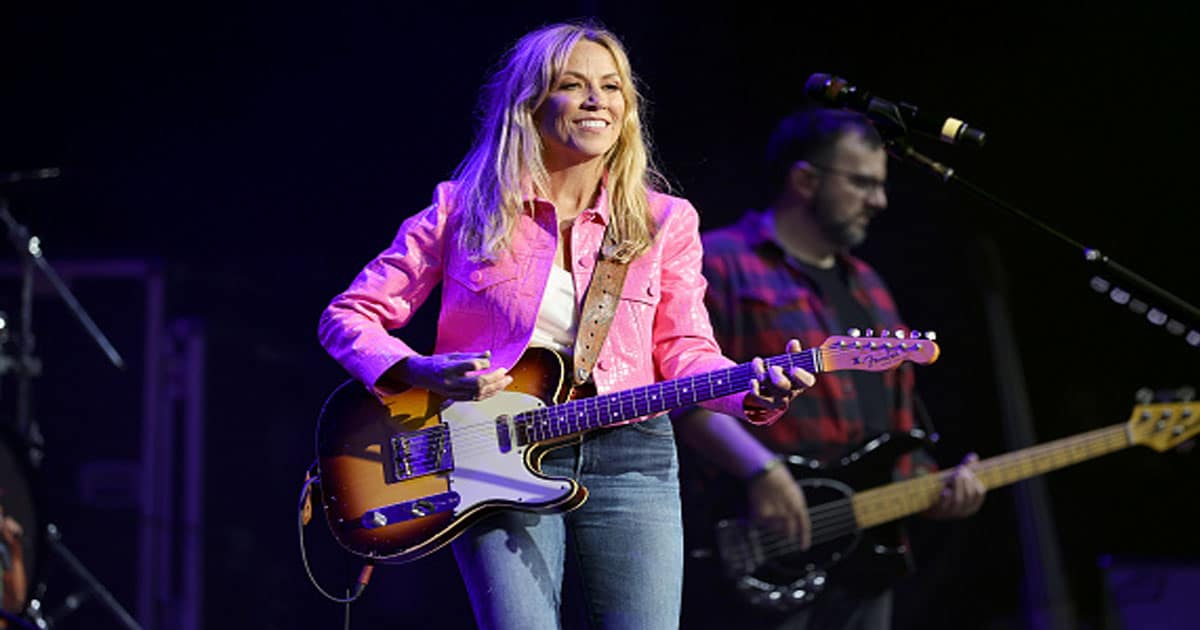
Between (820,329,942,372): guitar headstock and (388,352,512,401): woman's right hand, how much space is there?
763mm

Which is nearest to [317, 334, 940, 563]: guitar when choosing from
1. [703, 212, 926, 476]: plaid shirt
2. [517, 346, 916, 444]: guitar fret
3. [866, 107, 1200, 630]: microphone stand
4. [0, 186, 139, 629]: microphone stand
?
[517, 346, 916, 444]: guitar fret

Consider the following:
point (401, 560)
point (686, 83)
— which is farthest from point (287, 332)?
point (401, 560)

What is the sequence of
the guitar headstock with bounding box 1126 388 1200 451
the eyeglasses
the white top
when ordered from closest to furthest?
the white top < the guitar headstock with bounding box 1126 388 1200 451 < the eyeglasses

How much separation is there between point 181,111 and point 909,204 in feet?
11.4

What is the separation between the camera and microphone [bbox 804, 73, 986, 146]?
3.00m

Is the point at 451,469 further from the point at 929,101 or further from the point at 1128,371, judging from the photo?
the point at 1128,371

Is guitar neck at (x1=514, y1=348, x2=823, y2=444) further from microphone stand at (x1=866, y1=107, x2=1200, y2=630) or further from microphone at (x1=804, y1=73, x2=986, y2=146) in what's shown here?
microphone stand at (x1=866, y1=107, x2=1200, y2=630)

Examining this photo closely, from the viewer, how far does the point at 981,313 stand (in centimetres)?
539

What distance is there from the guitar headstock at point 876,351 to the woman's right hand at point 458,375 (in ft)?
2.50

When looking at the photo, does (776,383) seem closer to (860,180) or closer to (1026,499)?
(860,180)

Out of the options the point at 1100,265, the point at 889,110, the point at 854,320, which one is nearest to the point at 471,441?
the point at 889,110

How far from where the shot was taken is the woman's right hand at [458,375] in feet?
8.59

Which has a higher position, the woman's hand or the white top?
the white top

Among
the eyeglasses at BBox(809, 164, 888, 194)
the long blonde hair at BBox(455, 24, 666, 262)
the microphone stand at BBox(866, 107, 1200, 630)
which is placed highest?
the eyeglasses at BBox(809, 164, 888, 194)
